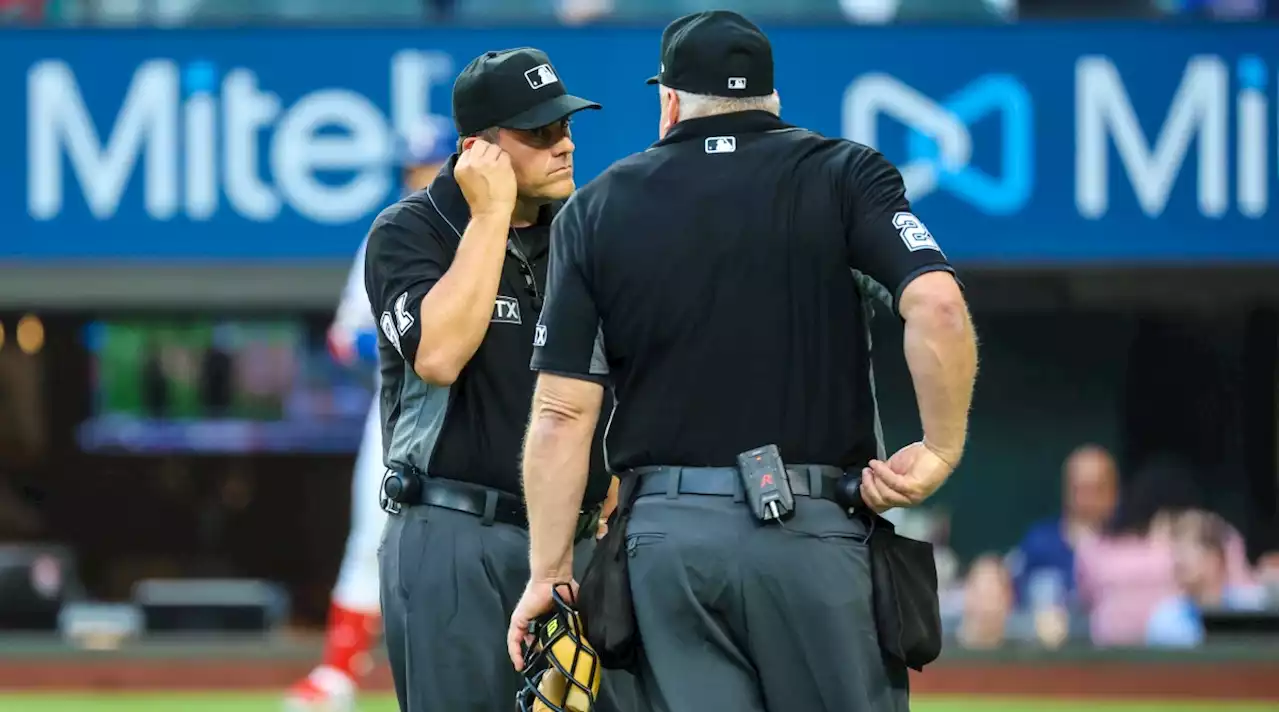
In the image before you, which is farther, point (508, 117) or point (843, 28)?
point (843, 28)

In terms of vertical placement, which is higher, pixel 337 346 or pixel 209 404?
pixel 337 346

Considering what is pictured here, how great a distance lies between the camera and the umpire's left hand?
13.5 feet

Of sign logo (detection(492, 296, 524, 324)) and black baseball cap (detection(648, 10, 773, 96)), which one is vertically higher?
black baseball cap (detection(648, 10, 773, 96))

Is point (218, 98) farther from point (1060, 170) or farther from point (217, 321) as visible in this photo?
point (1060, 170)

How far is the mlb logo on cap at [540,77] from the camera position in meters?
4.60

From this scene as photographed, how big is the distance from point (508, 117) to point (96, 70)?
745 cm

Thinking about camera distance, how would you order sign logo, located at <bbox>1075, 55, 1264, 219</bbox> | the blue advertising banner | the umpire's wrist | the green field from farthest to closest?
the blue advertising banner, sign logo, located at <bbox>1075, 55, 1264, 219</bbox>, the green field, the umpire's wrist

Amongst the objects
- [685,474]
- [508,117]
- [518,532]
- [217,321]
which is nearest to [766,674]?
[685,474]

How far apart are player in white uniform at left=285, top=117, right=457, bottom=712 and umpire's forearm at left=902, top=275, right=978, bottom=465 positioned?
11.6 ft

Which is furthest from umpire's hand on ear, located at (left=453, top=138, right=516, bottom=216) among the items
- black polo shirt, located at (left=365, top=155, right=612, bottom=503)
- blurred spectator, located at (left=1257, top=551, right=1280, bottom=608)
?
blurred spectator, located at (left=1257, top=551, right=1280, bottom=608)

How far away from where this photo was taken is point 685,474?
401cm

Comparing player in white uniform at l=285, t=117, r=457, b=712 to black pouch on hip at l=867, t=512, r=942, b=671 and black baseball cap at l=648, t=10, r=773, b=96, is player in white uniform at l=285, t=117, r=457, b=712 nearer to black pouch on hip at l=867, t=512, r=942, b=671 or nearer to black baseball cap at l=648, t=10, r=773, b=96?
black baseball cap at l=648, t=10, r=773, b=96

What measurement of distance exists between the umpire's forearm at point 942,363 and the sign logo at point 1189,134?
7.83 meters

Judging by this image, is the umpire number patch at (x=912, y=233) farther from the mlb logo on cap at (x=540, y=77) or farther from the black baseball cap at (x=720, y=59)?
the mlb logo on cap at (x=540, y=77)
